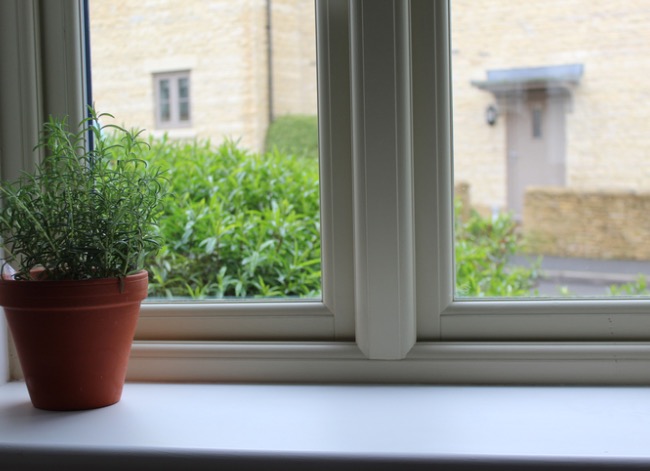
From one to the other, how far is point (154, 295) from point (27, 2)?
57 cm

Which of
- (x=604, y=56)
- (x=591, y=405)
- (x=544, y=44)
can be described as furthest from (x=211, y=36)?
(x=591, y=405)

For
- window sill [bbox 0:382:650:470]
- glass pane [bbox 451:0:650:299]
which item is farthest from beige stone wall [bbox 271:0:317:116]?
window sill [bbox 0:382:650:470]

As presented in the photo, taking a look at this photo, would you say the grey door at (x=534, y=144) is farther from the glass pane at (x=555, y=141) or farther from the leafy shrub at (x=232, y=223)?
the leafy shrub at (x=232, y=223)

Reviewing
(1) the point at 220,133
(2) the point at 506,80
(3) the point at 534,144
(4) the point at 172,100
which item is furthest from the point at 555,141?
(4) the point at 172,100

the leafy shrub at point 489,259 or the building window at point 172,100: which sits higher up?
the building window at point 172,100

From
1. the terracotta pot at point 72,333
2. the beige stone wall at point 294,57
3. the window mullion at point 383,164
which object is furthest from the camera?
the beige stone wall at point 294,57

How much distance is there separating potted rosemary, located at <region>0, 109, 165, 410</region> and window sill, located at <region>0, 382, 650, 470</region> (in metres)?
0.07

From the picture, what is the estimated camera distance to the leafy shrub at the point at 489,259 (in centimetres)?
125

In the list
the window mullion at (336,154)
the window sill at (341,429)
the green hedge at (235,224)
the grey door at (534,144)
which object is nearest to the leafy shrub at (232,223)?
the green hedge at (235,224)

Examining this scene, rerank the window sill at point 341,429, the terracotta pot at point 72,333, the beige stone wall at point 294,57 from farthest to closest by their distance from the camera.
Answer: the beige stone wall at point 294,57 → the terracotta pot at point 72,333 → the window sill at point 341,429

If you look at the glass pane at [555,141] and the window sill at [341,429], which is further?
the glass pane at [555,141]

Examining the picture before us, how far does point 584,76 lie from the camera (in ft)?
3.95

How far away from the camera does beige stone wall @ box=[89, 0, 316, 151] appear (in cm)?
131

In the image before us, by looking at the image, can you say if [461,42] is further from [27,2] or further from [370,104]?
[27,2]
